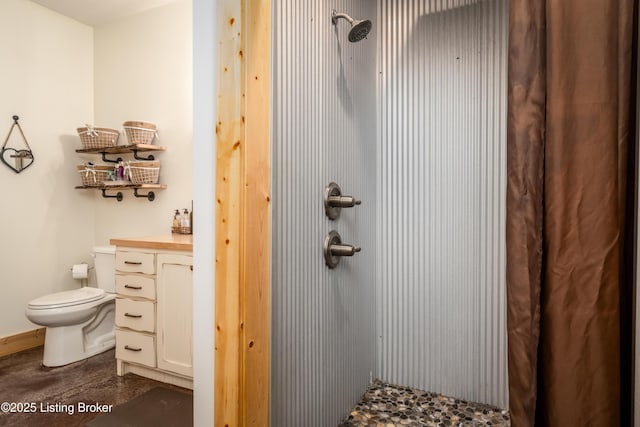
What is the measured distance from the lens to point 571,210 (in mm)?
1080

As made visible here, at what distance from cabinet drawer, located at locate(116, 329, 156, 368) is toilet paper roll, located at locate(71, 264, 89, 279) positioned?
1.03 metres

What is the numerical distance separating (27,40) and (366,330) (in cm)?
347

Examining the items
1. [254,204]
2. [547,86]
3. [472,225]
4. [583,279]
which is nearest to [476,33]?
[547,86]

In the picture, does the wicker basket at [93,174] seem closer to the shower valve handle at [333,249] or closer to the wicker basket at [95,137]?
the wicker basket at [95,137]

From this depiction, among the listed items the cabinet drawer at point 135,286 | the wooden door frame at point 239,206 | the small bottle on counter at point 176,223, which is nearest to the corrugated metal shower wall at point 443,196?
the wooden door frame at point 239,206

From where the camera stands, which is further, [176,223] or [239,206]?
[176,223]

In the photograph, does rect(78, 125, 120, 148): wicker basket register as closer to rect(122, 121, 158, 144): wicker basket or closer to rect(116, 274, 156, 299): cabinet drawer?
rect(122, 121, 158, 144): wicker basket

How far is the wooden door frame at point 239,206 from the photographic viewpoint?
98cm

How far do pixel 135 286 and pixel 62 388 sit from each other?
29.9 inches

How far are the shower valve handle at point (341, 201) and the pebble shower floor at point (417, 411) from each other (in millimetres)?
999

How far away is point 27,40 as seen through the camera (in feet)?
9.44

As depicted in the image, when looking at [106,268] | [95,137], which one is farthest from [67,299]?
[95,137]

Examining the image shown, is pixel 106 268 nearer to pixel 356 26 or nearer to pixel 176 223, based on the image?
pixel 176 223

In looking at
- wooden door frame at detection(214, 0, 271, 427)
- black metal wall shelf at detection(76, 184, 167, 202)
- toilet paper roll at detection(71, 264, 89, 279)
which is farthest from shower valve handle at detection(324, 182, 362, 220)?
toilet paper roll at detection(71, 264, 89, 279)
